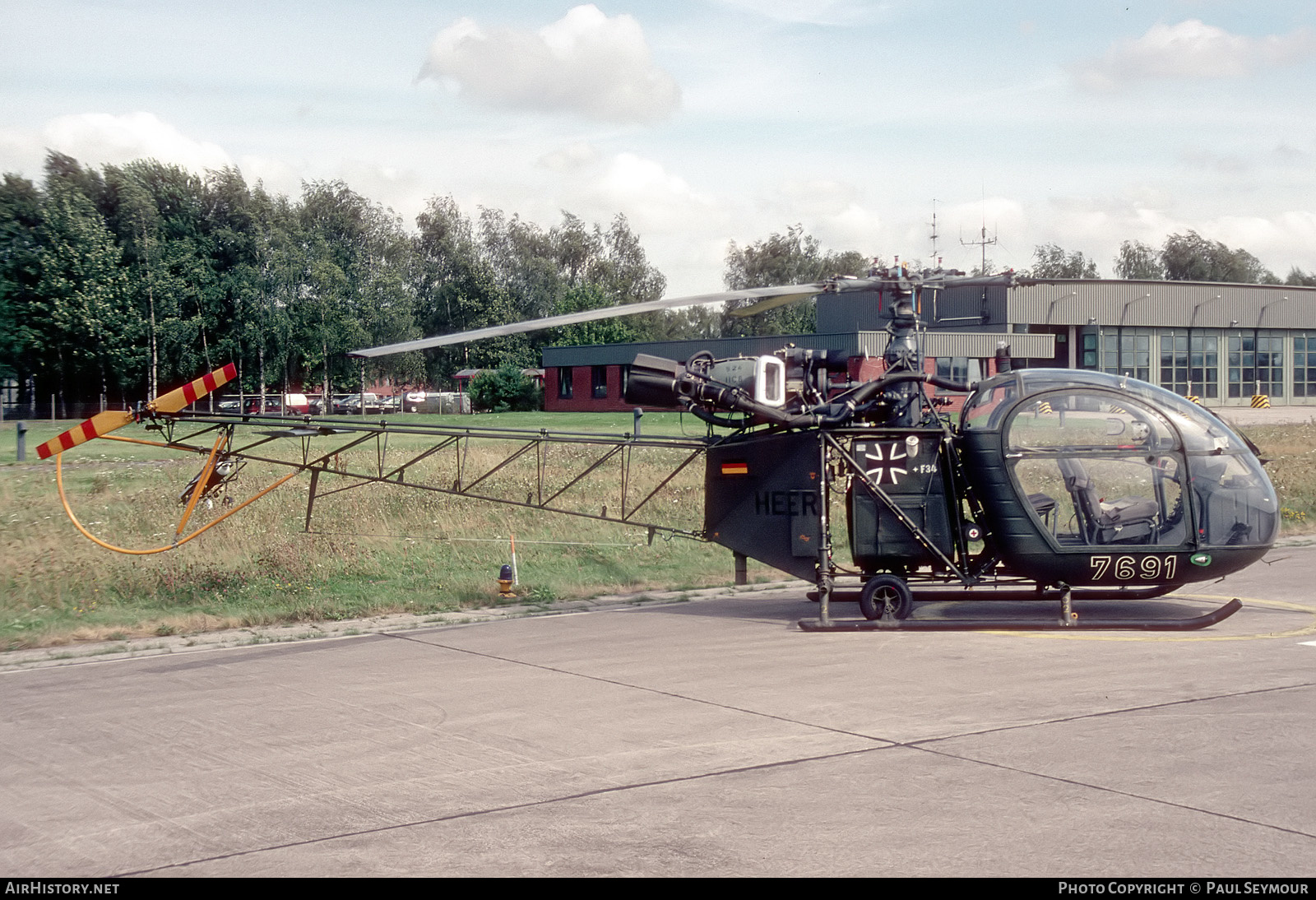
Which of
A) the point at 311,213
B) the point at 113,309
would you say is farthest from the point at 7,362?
the point at 311,213

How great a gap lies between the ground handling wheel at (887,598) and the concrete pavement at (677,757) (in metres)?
0.30

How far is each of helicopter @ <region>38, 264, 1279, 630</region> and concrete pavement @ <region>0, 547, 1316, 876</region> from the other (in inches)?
29.5

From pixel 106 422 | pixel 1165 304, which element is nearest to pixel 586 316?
pixel 106 422

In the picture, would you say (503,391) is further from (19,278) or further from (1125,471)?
(1125,471)

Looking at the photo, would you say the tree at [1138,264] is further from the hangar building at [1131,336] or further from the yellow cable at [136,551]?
the yellow cable at [136,551]

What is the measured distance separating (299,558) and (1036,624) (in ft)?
30.6

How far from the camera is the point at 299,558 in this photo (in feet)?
49.5

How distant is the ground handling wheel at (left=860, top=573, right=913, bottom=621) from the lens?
1183cm

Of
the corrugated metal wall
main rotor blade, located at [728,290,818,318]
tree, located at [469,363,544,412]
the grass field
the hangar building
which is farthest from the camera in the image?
tree, located at [469,363,544,412]

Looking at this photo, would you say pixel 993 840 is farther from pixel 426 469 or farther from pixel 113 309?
pixel 113 309

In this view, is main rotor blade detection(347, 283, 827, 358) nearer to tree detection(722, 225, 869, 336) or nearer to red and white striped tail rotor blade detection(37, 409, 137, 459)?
red and white striped tail rotor blade detection(37, 409, 137, 459)

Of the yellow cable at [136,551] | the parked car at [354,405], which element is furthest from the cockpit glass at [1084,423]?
the parked car at [354,405]

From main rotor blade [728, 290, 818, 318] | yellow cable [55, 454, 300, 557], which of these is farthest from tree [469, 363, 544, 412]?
main rotor blade [728, 290, 818, 318]

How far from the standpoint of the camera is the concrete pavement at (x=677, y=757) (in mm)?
5496
